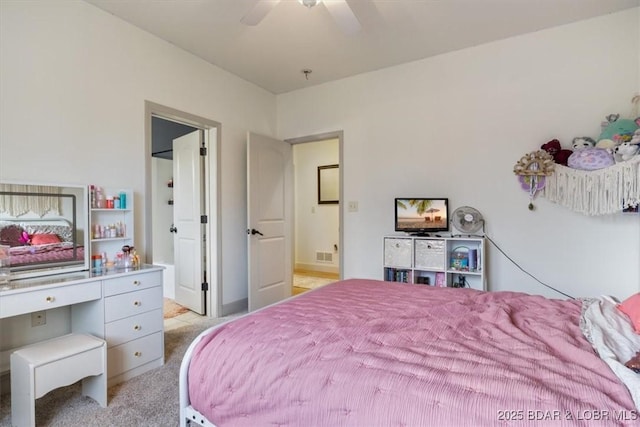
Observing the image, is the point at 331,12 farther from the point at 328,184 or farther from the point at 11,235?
the point at 328,184

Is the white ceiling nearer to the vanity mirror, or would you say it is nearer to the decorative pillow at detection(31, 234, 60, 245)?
the vanity mirror

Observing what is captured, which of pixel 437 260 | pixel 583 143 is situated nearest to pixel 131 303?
pixel 437 260

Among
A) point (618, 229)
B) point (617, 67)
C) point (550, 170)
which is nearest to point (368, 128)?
point (550, 170)

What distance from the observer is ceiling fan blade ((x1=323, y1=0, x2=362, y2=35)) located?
6.98 ft

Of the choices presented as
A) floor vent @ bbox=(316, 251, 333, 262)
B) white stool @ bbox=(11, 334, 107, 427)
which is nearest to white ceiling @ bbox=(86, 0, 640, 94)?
white stool @ bbox=(11, 334, 107, 427)

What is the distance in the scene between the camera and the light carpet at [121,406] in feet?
6.04

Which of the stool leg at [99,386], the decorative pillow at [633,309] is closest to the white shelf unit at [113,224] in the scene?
the stool leg at [99,386]

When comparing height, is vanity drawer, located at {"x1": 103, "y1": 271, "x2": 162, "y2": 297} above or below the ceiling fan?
below

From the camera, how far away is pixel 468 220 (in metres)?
3.15

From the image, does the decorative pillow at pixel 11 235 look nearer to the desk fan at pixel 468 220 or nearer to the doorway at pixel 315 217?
the desk fan at pixel 468 220

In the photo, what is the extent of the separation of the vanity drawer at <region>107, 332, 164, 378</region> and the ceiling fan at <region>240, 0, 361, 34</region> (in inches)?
90.6

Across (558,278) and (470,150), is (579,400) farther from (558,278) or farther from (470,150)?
(470,150)

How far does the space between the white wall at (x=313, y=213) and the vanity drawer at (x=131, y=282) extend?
3797 mm

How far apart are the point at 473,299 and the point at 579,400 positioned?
1.03 m
